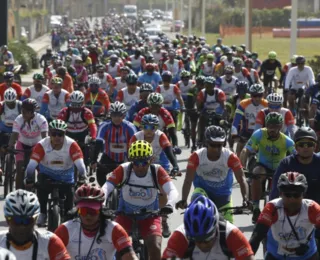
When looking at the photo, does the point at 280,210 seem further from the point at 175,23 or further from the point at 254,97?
the point at 175,23

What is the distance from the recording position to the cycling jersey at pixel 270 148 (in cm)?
1377

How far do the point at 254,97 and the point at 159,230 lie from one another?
8.04m

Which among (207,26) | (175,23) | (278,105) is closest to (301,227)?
(278,105)

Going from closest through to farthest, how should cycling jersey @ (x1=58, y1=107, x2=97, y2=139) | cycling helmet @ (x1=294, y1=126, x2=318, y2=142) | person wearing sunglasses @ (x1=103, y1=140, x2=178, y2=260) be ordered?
1. cycling helmet @ (x1=294, y1=126, x2=318, y2=142)
2. person wearing sunglasses @ (x1=103, y1=140, x2=178, y2=260)
3. cycling jersey @ (x1=58, y1=107, x2=97, y2=139)

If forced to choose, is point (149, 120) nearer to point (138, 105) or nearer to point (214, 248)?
point (138, 105)

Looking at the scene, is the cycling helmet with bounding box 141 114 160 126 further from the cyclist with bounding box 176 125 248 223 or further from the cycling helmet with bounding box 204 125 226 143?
the cycling helmet with bounding box 204 125 226 143

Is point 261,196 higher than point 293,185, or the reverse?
point 293,185

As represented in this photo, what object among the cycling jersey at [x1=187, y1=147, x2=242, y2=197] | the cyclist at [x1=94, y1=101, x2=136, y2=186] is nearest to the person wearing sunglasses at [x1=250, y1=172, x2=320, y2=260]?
the cycling jersey at [x1=187, y1=147, x2=242, y2=197]

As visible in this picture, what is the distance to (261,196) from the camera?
45.5ft

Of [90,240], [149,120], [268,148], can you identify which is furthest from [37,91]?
[90,240]

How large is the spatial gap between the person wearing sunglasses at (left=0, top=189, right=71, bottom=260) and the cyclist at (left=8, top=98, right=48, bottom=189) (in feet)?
26.6

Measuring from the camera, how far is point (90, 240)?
873 cm

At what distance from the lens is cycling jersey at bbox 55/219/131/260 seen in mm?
8688

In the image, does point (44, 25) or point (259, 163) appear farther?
point (44, 25)
